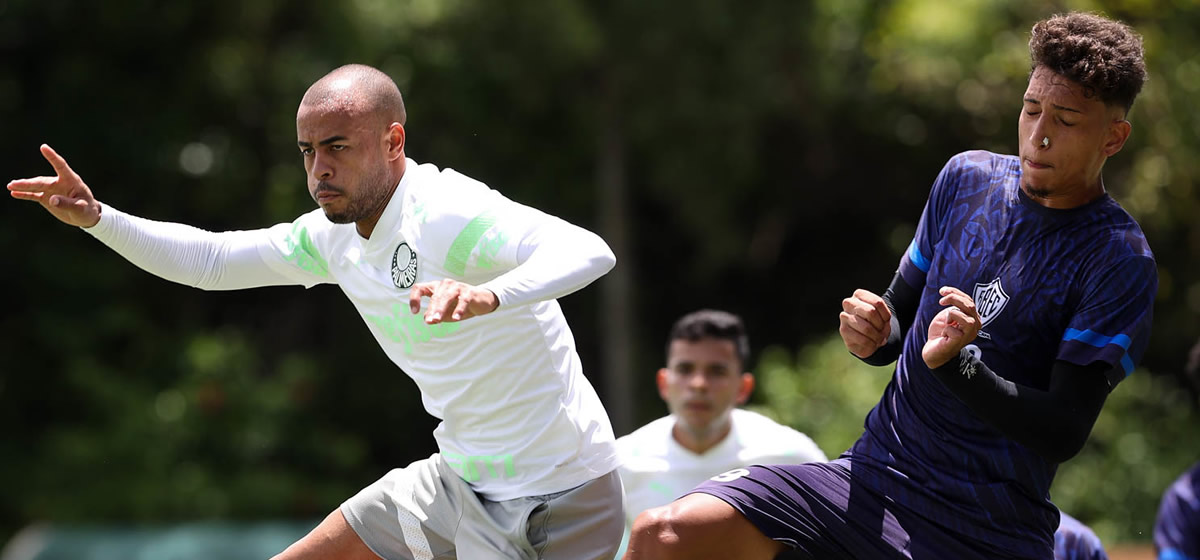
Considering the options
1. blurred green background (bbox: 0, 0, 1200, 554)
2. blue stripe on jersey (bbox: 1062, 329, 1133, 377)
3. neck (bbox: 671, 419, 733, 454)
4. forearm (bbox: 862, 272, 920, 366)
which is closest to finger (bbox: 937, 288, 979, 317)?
blue stripe on jersey (bbox: 1062, 329, 1133, 377)

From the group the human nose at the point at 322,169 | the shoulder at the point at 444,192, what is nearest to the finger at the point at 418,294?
the shoulder at the point at 444,192

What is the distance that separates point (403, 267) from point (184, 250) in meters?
0.76

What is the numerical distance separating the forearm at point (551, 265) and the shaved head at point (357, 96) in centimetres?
61

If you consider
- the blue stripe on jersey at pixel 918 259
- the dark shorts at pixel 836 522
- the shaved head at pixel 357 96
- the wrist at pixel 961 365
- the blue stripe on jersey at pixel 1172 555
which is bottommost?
the blue stripe on jersey at pixel 1172 555

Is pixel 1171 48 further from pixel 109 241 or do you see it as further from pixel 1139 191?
pixel 109 241

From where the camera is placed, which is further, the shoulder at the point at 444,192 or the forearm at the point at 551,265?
the shoulder at the point at 444,192

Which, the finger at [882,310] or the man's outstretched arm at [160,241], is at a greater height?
the man's outstretched arm at [160,241]

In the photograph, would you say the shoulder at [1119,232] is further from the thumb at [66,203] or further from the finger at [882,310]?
the thumb at [66,203]

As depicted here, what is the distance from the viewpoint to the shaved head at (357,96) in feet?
12.8

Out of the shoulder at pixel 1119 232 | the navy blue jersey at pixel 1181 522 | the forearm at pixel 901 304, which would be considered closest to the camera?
the shoulder at pixel 1119 232

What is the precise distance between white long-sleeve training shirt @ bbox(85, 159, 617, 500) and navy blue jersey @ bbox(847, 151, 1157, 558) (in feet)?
2.85

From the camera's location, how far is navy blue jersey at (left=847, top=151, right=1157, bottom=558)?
3.35m

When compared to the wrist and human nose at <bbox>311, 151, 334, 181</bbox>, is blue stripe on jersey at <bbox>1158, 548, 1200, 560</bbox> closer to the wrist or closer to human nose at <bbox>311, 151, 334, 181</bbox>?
the wrist

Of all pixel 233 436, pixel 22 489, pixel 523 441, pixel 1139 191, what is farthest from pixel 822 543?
A: pixel 22 489
